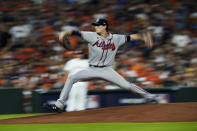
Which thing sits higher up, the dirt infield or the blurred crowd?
the blurred crowd

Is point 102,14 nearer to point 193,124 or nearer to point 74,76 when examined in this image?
point 74,76

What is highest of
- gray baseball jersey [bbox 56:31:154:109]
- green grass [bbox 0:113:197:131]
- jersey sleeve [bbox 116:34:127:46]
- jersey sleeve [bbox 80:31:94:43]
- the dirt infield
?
jersey sleeve [bbox 80:31:94:43]

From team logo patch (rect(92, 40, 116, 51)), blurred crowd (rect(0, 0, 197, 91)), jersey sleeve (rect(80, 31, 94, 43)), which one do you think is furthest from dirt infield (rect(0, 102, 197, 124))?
blurred crowd (rect(0, 0, 197, 91))

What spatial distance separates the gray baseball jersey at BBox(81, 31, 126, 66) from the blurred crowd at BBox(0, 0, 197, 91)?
364 cm

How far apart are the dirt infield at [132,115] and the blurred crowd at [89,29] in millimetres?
3621

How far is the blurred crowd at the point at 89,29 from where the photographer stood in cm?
1118

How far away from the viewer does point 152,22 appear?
12609 mm

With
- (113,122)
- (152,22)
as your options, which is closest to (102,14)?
(152,22)

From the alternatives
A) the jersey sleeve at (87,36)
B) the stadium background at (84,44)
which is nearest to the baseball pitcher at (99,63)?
the jersey sleeve at (87,36)

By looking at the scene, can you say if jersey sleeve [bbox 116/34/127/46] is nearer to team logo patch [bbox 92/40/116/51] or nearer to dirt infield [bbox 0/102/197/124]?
team logo patch [bbox 92/40/116/51]

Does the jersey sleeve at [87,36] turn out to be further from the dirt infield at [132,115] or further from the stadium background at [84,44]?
A: the stadium background at [84,44]

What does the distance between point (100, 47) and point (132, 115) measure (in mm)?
1349

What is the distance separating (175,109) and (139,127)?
129cm

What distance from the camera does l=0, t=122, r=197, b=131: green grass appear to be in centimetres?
576
